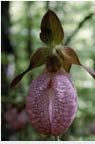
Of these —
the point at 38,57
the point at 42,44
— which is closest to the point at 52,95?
the point at 38,57

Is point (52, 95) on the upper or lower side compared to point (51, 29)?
lower

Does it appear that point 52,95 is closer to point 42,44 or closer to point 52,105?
point 52,105

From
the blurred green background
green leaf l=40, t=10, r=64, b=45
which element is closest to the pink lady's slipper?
green leaf l=40, t=10, r=64, b=45

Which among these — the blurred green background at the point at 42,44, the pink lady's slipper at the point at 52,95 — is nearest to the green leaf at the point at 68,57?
the pink lady's slipper at the point at 52,95

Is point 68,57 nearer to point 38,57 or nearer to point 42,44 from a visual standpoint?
point 38,57

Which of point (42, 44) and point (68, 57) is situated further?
point (42, 44)

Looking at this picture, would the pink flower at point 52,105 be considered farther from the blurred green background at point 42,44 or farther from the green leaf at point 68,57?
the blurred green background at point 42,44

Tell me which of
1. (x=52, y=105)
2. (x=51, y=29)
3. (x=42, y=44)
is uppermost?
(x=51, y=29)

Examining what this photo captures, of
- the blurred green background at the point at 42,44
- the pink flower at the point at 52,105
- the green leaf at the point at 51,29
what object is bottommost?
the blurred green background at the point at 42,44
